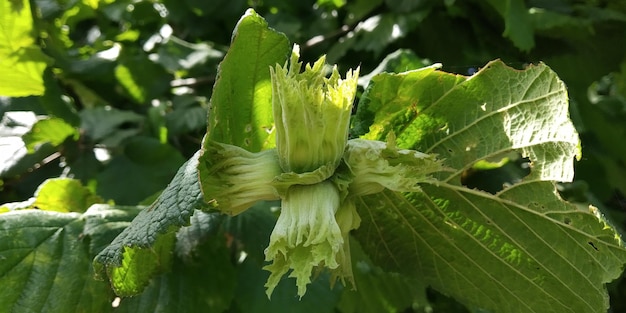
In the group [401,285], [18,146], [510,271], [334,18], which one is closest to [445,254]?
[510,271]

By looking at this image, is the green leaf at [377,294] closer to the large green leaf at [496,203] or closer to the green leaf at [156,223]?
the large green leaf at [496,203]

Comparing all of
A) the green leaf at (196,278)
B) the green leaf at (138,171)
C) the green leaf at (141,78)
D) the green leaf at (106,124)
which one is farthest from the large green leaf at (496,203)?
the green leaf at (141,78)

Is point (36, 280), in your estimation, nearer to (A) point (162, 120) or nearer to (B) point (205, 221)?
(B) point (205, 221)

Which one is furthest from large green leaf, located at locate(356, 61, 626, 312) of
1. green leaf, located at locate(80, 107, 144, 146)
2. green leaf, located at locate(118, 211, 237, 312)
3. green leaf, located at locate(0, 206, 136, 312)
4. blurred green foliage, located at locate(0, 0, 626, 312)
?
green leaf, located at locate(80, 107, 144, 146)

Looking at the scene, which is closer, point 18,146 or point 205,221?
point 205,221

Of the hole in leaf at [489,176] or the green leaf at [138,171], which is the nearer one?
the hole in leaf at [489,176]

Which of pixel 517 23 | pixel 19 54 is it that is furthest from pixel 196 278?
pixel 517 23
